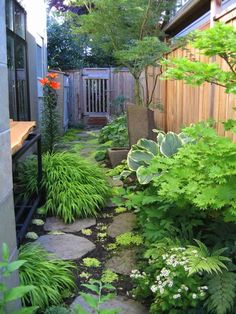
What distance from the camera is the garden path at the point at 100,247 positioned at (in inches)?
95.4

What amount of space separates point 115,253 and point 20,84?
4305 millimetres

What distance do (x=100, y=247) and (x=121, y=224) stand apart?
0.55m

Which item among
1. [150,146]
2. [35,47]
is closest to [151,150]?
[150,146]

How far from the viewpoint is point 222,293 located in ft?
6.28

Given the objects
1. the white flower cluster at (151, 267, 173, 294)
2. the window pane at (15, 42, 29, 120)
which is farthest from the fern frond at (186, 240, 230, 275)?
the window pane at (15, 42, 29, 120)

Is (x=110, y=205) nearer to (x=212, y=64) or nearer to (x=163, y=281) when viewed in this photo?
(x=163, y=281)

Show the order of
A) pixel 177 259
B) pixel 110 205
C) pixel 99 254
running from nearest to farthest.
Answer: pixel 177 259 < pixel 99 254 < pixel 110 205

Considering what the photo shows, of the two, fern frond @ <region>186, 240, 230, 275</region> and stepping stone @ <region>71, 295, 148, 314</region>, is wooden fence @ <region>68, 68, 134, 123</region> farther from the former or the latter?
fern frond @ <region>186, 240, 230, 275</region>

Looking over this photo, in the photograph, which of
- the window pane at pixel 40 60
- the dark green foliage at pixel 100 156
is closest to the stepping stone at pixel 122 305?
the dark green foliage at pixel 100 156

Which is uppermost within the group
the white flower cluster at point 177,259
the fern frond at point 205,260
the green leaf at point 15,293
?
the green leaf at point 15,293

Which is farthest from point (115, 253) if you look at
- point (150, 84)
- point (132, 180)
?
point (150, 84)

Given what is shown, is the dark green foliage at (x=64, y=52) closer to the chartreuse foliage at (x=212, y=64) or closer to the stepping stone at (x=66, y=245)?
the stepping stone at (x=66, y=245)

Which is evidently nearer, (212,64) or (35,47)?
(212,64)

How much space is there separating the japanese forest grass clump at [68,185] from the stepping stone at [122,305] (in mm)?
1456
